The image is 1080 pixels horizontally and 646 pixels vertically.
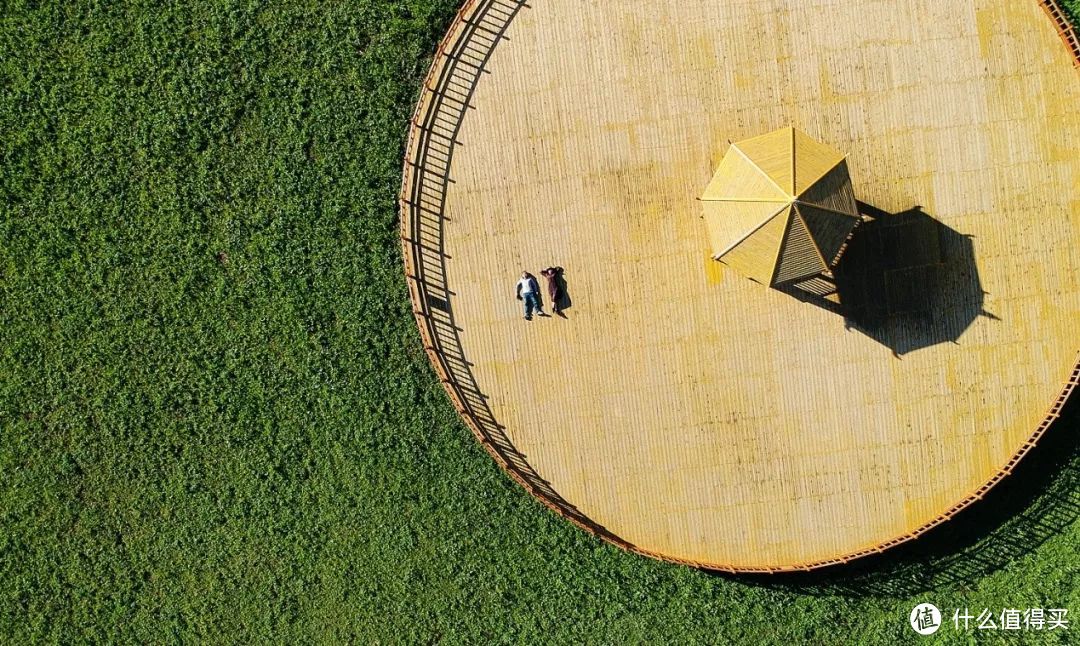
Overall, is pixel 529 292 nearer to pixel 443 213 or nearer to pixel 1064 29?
pixel 443 213

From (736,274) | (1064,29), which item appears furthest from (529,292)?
(1064,29)

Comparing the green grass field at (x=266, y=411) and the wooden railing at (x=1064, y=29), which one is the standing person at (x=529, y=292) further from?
the wooden railing at (x=1064, y=29)

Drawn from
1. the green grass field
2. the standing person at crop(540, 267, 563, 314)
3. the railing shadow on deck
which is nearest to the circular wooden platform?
the railing shadow on deck

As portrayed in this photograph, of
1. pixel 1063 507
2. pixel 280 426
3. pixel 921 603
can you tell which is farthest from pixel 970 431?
pixel 280 426

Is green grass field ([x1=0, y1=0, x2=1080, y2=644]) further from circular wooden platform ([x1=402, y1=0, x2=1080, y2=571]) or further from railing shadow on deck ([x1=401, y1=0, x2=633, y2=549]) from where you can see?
circular wooden platform ([x1=402, y1=0, x2=1080, y2=571])

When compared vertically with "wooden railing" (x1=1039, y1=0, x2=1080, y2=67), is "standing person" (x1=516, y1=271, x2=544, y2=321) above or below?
below
